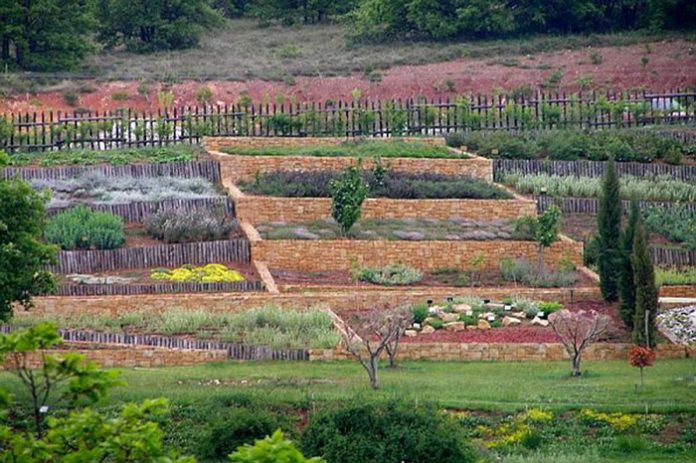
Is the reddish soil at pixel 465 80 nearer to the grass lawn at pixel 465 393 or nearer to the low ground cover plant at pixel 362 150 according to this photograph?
the low ground cover plant at pixel 362 150

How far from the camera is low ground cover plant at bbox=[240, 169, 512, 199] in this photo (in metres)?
38.4

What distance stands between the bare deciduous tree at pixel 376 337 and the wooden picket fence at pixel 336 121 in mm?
17270

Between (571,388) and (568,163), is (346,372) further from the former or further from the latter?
(568,163)

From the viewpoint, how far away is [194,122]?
148 feet

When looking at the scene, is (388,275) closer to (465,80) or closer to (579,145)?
(579,145)

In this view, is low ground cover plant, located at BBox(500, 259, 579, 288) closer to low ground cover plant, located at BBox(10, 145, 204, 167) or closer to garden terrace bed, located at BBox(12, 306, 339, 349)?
garden terrace bed, located at BBox(12, 306, 339, 349)

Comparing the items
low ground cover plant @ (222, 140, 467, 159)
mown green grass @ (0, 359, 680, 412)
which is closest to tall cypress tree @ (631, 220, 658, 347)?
mown green grass @ (0, 359, 680, 412)

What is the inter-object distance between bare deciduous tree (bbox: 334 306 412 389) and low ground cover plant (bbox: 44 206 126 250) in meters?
7.58

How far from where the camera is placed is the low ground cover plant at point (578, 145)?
141 ft

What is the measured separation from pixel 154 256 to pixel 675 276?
1077 cm

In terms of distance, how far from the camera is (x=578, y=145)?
43344 mm

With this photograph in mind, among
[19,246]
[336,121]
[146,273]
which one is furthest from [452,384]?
[336,121]

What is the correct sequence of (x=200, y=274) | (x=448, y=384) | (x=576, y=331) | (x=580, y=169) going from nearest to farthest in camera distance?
(x=448, y=384) → (x=576, y=331) → (x=200, y=274) → (x=580, y=169)

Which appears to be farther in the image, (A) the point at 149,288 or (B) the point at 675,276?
(B) the point at 675,276
